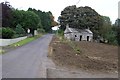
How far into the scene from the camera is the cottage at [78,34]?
8762cm

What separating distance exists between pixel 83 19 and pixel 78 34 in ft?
15.6

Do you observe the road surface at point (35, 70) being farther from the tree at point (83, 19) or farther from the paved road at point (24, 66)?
the tree at point (83, 19)

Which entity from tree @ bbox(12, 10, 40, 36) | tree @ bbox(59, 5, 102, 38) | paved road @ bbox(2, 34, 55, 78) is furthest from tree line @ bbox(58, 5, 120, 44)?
paved road @ bbox(2, 34, 55, 78)

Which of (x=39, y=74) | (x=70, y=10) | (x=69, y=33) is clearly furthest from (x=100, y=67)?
(x=70, y=10)

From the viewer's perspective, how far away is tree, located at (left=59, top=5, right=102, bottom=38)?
3529 inches

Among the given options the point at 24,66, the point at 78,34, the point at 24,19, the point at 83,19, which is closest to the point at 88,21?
the point at 83,19

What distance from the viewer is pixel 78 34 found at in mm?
88438

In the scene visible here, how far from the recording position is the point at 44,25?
449ft

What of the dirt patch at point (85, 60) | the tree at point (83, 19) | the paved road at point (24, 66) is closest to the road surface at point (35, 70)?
the paved road at point (24, 66)

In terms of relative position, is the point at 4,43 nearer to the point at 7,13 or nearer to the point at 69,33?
the point at 7,13

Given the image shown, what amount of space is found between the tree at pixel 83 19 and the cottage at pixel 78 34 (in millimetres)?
1730

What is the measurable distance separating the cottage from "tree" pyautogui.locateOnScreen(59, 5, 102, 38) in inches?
68.1

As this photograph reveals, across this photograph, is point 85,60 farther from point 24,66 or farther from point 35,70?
point 35,70

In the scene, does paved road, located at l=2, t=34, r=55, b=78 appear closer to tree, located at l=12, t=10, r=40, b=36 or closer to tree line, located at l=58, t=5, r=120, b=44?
tree, located at l=12, t=10, r=40, b=36
